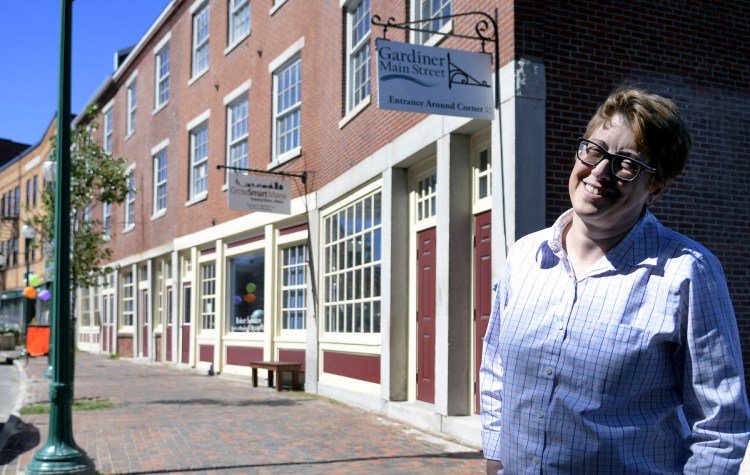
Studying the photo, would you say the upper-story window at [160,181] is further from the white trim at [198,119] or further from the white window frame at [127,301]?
the white window frame at [127,301]

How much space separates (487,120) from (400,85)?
1008mm

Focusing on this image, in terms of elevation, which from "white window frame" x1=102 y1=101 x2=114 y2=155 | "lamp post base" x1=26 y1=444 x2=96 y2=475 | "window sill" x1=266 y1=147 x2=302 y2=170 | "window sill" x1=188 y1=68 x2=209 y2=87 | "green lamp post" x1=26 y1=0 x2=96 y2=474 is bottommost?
"lamp post base" x1=26 y1=444 x2=96 y2=475

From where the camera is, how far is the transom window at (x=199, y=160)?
802 inches

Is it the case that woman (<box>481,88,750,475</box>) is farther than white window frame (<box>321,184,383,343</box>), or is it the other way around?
white window frame (<box>321,184,383,343</box>)

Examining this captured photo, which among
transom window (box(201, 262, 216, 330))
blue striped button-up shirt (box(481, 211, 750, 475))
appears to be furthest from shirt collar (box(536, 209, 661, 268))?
transom window (box(201, 262, 216, 330))

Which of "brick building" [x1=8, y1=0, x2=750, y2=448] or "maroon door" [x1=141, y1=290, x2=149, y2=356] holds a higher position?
"brick building" [x1=8, y1=0, x2=750, y2=448]

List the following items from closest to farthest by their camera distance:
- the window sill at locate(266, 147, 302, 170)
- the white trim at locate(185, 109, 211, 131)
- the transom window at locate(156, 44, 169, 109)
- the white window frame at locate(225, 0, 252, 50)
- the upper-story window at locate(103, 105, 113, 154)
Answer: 1. the window sill at locate(266, 147, 302, 170)
2. the white window frame at locate(225, 0, 252, 50)
3. the white trim at locate(185, 109, 211, 131)
4. the transom window at locate(156, 44, 169, 109)
5. the upper-story window at locate(103, 105, 113, 154)

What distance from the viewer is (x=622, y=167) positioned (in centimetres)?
227

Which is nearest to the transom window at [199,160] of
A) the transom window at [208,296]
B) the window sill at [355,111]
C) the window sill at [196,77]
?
the window sill at [196,77]

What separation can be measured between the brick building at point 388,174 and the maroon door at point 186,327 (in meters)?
0.07

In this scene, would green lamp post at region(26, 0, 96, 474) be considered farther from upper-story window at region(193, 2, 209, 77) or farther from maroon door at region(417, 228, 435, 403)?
upper-story window at region(193, 2, 209, 77)

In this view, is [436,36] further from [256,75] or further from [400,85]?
[256,75]

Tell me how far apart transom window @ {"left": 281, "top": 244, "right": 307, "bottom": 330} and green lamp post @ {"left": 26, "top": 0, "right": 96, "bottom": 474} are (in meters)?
7.86

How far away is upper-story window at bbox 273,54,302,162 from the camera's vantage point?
50.7ft
